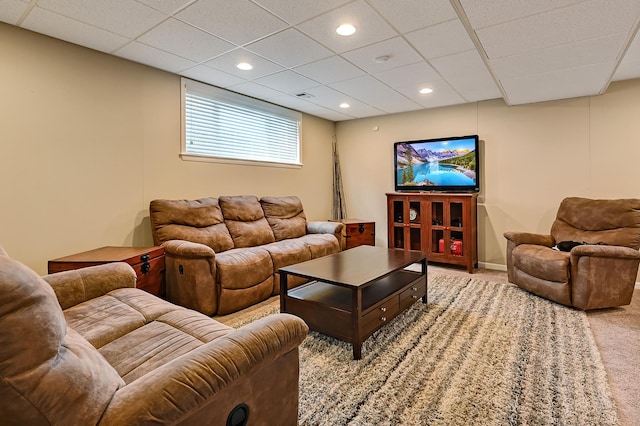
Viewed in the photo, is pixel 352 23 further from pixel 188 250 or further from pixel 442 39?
pixel 188 250

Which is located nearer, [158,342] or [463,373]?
[158,342]

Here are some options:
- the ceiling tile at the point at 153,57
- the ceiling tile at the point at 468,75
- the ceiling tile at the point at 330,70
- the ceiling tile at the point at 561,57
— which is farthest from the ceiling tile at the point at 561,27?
the ceiling tile at the point at 153,57

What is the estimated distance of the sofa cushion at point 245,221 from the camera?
367 cm

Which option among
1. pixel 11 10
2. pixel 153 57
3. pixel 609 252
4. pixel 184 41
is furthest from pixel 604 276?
pixel 11 10

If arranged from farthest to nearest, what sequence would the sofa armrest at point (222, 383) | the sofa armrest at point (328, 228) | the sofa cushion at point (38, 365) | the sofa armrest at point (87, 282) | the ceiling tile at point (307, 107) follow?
the ceiling tile at point (307, 107) < the sofa armrest at point (328, 228) < the sofa armrest at point (87, 282) < the sofa armrest at point (222, 383) < the sofa cushion at point (38, 365)

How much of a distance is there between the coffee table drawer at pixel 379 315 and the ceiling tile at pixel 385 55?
2.07m

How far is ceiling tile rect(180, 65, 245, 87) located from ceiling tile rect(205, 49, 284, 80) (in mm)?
103

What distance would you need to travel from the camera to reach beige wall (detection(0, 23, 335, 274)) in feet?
8.27

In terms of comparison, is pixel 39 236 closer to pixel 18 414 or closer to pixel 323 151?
pixel 18 414

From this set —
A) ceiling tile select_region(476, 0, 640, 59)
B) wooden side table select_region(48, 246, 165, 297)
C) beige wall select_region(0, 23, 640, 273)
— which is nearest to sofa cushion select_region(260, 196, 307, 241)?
beige wall select_region(0, 23, 640, 273)

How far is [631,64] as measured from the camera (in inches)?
125

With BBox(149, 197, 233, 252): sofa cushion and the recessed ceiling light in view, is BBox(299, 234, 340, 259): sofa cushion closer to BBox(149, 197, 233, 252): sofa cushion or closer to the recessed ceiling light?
BBox(149, 197, 233, 252): sofa cushion

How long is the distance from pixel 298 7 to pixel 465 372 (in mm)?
2537

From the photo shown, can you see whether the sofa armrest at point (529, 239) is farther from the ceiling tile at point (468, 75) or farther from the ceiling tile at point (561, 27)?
the ceiling tile at point (561, 27)
